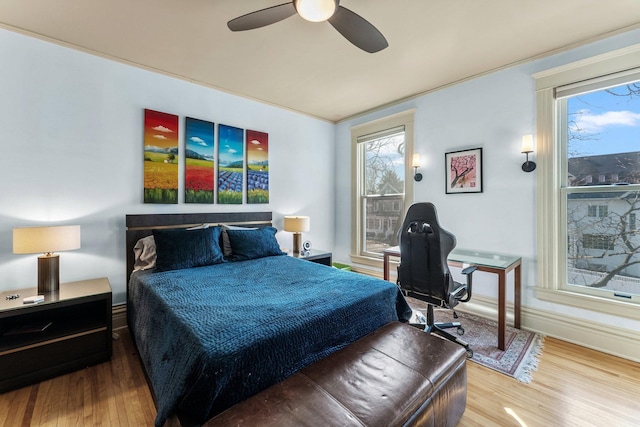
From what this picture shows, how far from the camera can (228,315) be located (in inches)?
58.9

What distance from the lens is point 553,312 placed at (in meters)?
2.55

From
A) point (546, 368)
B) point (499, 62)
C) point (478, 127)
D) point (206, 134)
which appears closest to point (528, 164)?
point (478, 127)

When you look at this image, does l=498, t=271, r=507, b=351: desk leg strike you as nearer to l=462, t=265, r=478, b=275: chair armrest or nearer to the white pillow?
l=462, t=265, r=478, b=275: chair armrest

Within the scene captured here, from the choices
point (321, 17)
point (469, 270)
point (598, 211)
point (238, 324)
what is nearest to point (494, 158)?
point (598, 211)

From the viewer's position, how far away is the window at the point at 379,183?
376 centimetres

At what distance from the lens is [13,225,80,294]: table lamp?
198 centimetres

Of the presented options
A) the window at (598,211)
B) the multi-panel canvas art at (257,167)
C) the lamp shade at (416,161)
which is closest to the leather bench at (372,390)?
the window at (598,211)

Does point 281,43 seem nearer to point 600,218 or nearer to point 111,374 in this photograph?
point 111,374

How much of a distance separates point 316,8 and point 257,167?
7.43 ft

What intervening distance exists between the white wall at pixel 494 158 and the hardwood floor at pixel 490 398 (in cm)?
62

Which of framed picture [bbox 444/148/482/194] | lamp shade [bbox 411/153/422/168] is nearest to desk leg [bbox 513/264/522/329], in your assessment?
framed picture [bbox 444/148/482/194]

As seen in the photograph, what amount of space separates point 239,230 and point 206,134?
1.19 meters

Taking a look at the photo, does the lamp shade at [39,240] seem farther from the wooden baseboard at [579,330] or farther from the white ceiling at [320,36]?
the wooden baseboard at [579,330]

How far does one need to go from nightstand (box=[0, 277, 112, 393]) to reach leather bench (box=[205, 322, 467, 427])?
1.68 meters
